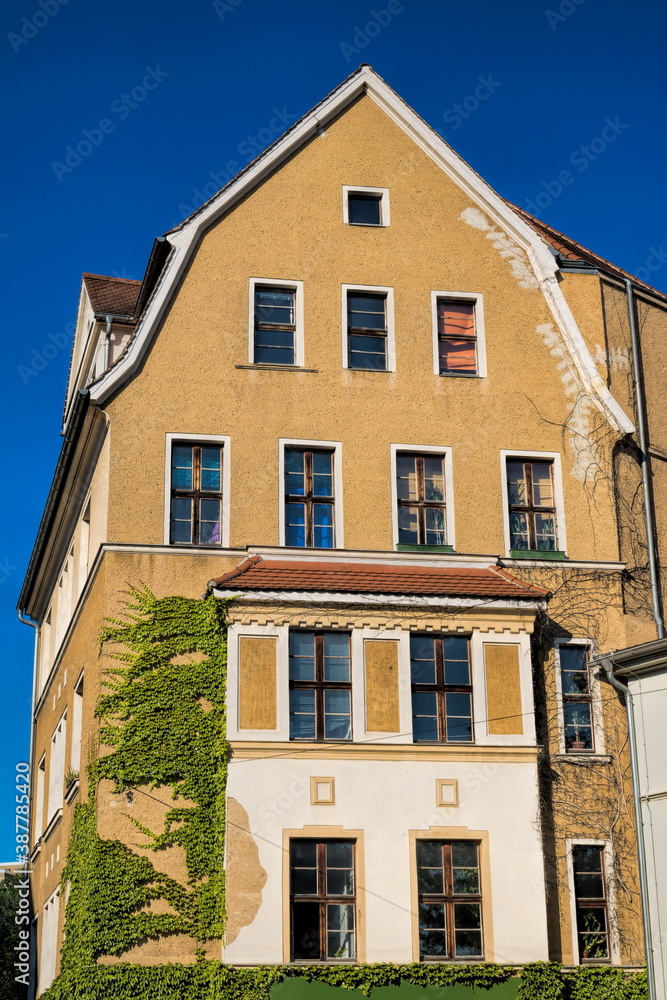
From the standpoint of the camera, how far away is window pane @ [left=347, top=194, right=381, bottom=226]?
31.9 metres

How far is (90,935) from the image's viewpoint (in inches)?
1017

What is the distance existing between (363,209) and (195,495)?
7.59 m

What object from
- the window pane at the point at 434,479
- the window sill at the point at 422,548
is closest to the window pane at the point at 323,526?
the window sill at the point at 422,548

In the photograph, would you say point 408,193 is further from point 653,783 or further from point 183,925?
point 183,925

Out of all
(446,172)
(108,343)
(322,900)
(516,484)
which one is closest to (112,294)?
(108,343)

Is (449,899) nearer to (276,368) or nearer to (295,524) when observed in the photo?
(295,524)

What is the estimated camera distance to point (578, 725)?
29188 mm

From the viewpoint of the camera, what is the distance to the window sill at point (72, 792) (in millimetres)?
29225

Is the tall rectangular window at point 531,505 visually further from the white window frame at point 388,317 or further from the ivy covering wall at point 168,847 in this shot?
the ivy covering wall at point 168,847

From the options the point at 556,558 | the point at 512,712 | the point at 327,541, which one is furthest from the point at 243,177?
the point at 512,712

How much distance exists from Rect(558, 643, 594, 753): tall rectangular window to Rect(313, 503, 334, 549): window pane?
16.7 ft

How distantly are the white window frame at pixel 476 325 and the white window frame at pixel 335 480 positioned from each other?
9.55 ft

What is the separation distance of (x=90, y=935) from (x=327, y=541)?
8687 mm

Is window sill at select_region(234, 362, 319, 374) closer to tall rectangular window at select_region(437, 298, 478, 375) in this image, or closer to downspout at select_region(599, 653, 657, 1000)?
tall rectangular window at select_region(437, 298, 478, 375)
